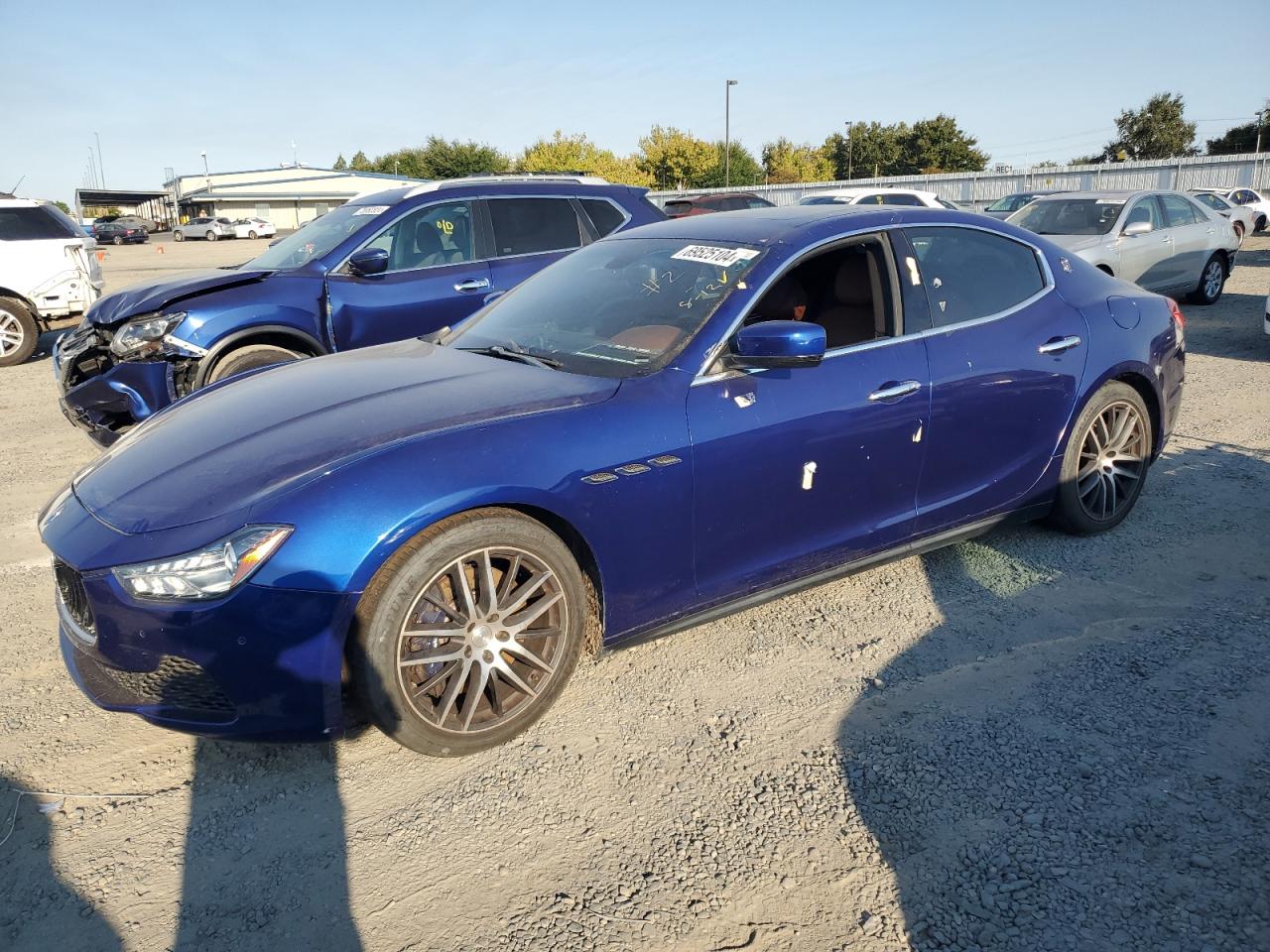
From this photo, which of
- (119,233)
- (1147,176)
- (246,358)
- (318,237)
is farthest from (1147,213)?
(119,233)

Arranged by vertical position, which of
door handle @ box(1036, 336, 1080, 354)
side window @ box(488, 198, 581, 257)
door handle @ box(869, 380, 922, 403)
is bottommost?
door handle @ box(869, 380, 922, 403)

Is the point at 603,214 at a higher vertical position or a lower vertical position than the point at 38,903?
higher

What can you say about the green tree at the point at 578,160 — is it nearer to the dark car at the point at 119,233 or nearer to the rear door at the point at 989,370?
the dark car at the point at 119,233

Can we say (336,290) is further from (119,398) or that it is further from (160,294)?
(119,398)

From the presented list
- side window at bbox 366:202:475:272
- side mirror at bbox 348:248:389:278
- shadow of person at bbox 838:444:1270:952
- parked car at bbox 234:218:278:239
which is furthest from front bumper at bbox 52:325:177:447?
parked car at bbox 234:218:278:239

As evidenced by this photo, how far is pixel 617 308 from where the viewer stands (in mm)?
3684

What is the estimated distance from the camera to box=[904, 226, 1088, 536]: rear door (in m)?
3.81

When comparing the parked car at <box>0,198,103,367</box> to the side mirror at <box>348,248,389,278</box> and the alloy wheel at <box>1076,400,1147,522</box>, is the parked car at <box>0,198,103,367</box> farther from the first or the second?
the alloy wheel at <box>1076,400,1147,522</box>

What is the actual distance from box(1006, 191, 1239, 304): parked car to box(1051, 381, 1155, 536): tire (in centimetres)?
731

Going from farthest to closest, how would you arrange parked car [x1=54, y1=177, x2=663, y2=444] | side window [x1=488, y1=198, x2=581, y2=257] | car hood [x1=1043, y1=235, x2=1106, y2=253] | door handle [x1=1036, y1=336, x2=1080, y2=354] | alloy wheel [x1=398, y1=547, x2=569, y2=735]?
car hood [x1=1043, y1=235, x2=1106, y2=253] → side window [x1=488, y1=198, x2=581, y2=257] → parked car [x1=54, y1=177, x2=663, y2=444] → door handle [x1=1036, y1=336, x2=1080, y2=354] → alloy wheel [x1=398, y1=547, x2=569, y2=735]

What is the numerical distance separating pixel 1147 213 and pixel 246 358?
1108 cm

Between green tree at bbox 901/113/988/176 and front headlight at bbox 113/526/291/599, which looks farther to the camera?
green tree at bbox 901/113/988/176

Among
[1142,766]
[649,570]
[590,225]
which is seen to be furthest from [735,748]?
[590,225]

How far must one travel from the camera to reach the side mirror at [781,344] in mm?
3168
